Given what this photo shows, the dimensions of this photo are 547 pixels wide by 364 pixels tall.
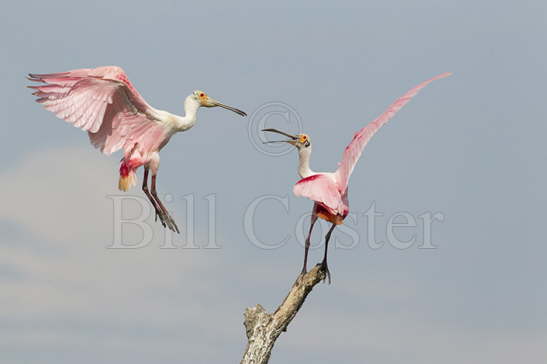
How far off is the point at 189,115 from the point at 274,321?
2338 millimetres

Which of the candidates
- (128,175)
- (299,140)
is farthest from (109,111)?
(299,140)

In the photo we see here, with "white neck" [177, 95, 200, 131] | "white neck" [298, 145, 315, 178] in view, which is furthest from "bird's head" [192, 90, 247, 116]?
"white neck" [298, 145, 315, 178]

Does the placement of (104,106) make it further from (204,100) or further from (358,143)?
(358,143)

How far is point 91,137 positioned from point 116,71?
2.42 ft

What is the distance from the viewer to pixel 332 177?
10.4m

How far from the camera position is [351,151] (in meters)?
10.4

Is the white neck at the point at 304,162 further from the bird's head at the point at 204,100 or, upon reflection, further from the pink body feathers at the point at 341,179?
the bird's head at the point at 204,100

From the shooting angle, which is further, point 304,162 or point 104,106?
point 304,162

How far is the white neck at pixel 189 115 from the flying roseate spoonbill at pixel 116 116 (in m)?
0.01

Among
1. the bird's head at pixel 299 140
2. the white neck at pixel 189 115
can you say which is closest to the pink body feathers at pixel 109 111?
A: the white neck at pixel 189 115

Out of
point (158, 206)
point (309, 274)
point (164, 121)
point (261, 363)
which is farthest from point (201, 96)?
point (261, 363)

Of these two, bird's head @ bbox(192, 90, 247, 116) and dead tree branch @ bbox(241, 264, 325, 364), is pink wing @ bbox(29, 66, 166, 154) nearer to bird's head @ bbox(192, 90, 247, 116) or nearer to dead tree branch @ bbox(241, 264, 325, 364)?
bird's head @ bbox(192, 90, 247, 116)

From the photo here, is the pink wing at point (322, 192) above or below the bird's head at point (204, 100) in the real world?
below

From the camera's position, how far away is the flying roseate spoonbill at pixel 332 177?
A: 33.1ft
